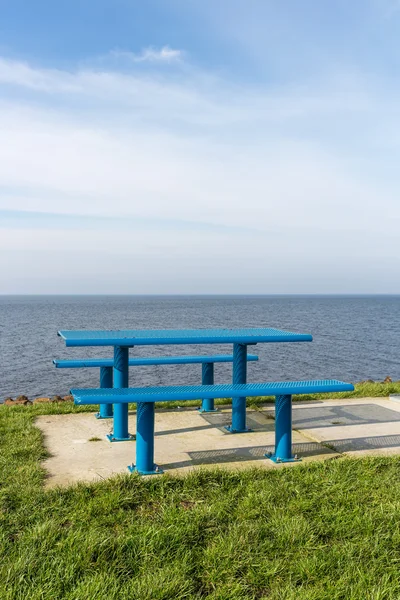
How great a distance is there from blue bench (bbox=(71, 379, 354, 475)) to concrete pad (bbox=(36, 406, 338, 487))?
7.5 inches

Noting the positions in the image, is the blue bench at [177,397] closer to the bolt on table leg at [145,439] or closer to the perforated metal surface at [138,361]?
the bolt on table leg at [145,439]

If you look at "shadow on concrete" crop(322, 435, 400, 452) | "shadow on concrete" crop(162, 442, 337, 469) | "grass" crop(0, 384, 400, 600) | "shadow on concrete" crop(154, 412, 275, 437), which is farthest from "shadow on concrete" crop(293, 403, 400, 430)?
"grass" crop(0, 384, 400, 600)

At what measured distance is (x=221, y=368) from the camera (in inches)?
931

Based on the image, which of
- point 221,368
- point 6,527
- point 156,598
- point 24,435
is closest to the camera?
point 156,598

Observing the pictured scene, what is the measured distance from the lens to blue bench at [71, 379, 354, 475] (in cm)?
445

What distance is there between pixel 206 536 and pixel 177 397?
1.39 metres

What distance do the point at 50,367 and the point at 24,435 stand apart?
19.5 metres

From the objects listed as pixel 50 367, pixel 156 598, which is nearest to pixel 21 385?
pixel 50 367

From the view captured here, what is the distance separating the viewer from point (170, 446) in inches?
210

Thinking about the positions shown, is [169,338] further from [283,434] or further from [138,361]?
[138,361]

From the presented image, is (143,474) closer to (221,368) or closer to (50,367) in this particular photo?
(221,368)

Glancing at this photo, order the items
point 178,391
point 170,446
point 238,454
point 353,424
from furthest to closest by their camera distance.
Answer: point 353,424
point 170,446
point 238,454
point 178,391

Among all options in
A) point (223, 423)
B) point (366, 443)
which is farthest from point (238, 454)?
point (366, 443)

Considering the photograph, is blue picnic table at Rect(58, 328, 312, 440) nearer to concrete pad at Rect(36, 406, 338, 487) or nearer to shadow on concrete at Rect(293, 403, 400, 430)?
concrete pad at Rect(36, 406, 338, 487)
